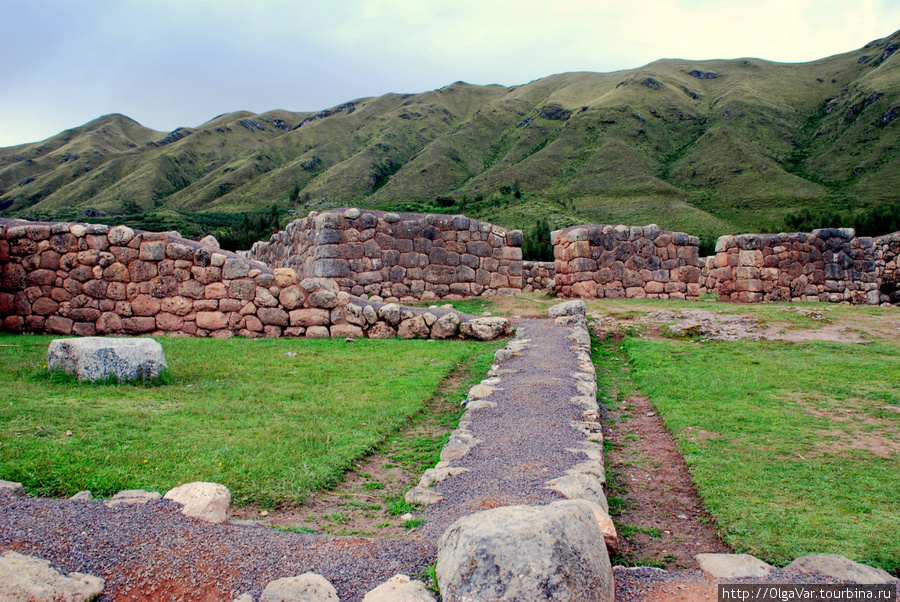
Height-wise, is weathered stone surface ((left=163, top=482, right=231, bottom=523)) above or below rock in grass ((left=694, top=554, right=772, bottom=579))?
above

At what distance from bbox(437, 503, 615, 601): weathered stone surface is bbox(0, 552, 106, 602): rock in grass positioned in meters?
1.58

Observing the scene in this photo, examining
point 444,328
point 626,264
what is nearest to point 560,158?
point 626,264

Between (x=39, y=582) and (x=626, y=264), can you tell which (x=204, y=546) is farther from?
(x=626, y=264)

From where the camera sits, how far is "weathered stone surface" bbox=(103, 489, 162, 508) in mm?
3393

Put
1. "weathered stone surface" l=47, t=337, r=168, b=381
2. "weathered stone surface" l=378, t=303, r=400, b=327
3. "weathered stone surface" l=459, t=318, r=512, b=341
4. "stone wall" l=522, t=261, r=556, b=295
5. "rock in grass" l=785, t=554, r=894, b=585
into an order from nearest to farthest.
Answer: "rock in grass" l=785, t=554, r=894, b=585 < "weathered stone surface" l=47, t=337, r=168, b=381 < "weathered stone surface" l=459, t=318, r=512, b=341 < "weathered stone surface" l=378, t=303, r=400, b=327 < "stone wall" l=522, t=261, r=556, b=295

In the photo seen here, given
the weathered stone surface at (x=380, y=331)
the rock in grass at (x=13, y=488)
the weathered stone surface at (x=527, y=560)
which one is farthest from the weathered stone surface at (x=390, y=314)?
the weathered stone surface at (x=527, y=560)

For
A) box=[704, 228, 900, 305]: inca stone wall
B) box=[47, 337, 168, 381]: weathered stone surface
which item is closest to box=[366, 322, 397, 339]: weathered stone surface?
box=[47, 337, 168, 381]: weathered stone surface

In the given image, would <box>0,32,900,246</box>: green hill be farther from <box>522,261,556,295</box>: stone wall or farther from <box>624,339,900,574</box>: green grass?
<box>624,339,900,574</box>: green grass

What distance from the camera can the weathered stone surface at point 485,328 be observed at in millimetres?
11281

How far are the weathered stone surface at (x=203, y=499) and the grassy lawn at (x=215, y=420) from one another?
288 millimetres

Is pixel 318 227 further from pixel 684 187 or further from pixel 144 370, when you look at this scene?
pixel 684 187

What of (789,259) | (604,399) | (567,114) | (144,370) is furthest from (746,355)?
(567,114)

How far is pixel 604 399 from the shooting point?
290 inches

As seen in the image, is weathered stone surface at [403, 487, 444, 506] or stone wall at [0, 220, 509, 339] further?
stone wall at [0, 220, 509, 339]
